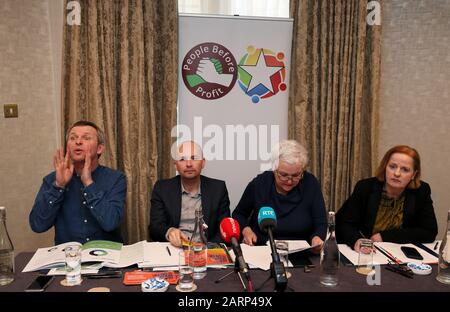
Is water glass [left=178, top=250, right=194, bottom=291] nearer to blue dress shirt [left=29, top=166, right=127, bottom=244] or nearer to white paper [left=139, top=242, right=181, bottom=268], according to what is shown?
white paper [left=139, top=242, right=181, bottom=268]

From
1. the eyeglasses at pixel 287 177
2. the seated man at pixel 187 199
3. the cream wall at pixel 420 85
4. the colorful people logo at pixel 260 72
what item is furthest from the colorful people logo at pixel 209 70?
the cream wall at pixel 420 85

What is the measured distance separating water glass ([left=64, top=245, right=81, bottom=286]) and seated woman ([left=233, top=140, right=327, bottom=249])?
3.27 ft

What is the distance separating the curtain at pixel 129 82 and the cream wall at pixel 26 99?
0.33m

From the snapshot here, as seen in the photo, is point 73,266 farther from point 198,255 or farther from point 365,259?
point 365,259

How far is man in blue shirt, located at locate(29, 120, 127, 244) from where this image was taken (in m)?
2.17

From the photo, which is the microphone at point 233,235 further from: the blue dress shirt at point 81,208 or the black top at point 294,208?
the blue dress shirt at point 81,208

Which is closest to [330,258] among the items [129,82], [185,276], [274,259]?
[274,259]

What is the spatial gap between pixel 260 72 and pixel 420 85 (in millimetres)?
1486

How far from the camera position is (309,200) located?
2439mm

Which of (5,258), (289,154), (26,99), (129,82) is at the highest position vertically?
(129,82)

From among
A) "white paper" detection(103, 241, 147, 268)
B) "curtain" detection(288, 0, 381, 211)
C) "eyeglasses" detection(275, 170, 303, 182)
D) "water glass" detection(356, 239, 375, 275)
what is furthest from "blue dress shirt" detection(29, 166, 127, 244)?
"curtain" detection(288, 0, 381, 211)

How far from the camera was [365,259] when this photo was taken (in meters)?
1.76

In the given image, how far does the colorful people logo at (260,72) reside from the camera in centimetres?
309
